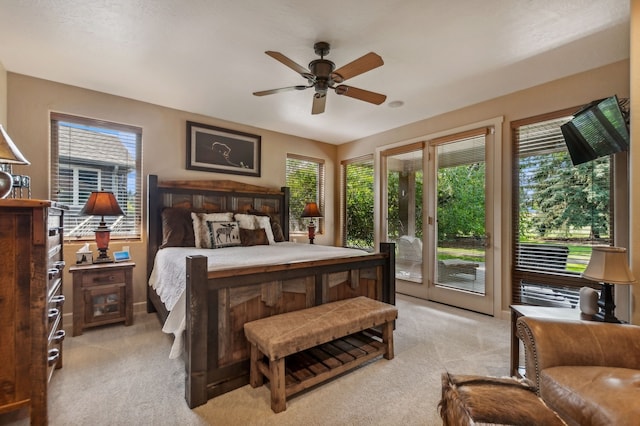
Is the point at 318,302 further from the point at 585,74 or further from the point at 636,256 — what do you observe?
the point at 585,74

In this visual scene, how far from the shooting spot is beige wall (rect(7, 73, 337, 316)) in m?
2.86

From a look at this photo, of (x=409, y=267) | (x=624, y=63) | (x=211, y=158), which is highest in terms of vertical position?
(x=624, y=63)

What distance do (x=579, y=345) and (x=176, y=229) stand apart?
3624 millimetres

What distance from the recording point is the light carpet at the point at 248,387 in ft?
5.40

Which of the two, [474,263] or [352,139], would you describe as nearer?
[474,263]

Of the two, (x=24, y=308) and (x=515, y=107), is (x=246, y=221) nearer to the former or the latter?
(x=24, y=308)

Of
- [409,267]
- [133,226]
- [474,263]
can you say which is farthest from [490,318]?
[133,226]

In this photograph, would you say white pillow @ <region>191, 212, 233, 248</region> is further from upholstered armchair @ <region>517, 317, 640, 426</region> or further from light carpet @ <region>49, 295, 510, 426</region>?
upholstered armchair @ <region>517, 317, 640, 426</region>

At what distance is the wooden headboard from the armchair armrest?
11.6ft

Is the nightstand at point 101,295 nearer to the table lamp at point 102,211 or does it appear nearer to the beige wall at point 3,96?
the table lamp at point 102,211

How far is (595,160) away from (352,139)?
11.0 feet

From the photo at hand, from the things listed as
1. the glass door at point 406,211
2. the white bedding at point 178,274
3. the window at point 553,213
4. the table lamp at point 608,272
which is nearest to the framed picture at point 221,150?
the white bedding at point 178,274

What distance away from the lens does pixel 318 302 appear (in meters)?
2.35

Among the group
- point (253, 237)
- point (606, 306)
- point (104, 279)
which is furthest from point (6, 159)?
point (606, 306)
